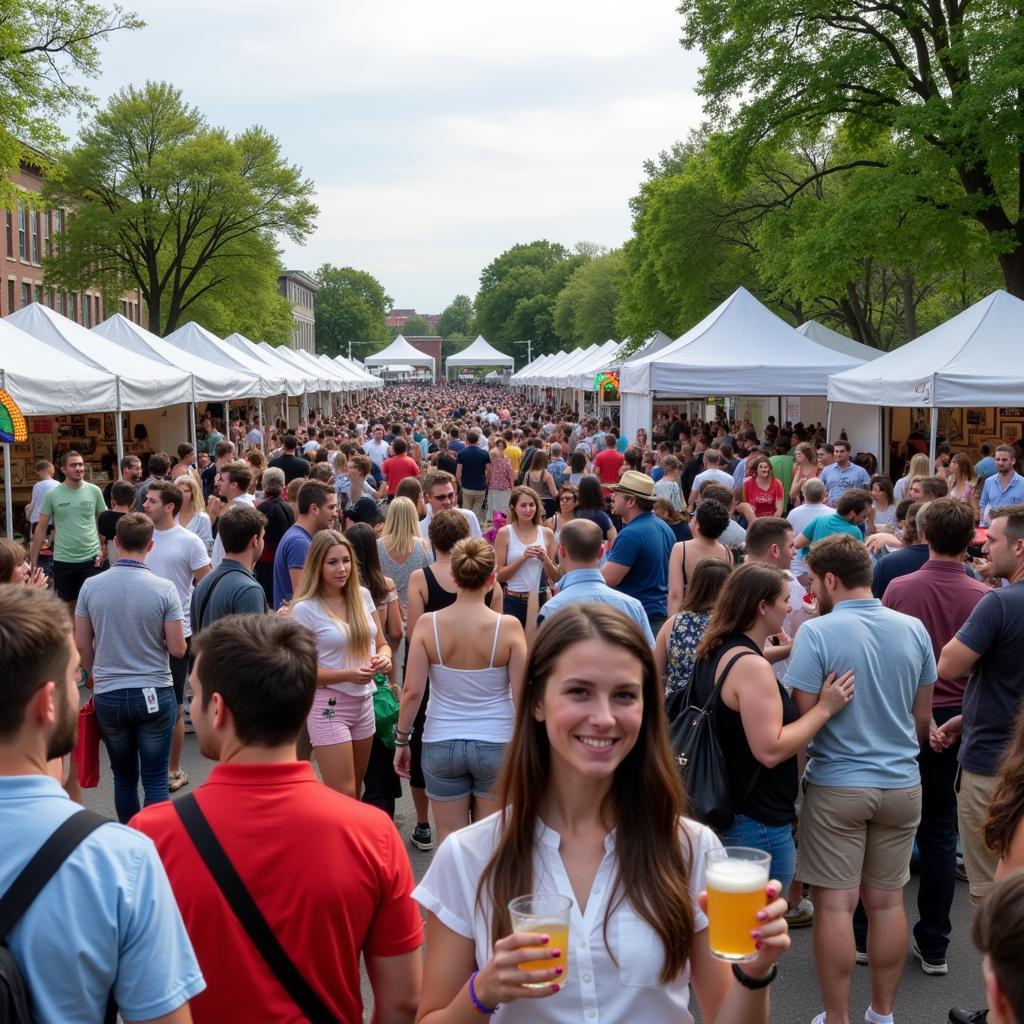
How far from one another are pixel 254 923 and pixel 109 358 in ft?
48.1

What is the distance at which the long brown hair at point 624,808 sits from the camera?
2.12 meters

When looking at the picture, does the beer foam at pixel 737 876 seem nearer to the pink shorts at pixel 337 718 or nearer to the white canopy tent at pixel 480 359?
the pink shorts at pixel 337 718

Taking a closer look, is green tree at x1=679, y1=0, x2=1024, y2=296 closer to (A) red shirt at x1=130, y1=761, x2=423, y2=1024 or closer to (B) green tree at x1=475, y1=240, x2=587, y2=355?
(A) red shirt at x1=130, y1=761, x2=423, y2=1024

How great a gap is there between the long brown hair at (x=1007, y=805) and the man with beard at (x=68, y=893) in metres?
2.11

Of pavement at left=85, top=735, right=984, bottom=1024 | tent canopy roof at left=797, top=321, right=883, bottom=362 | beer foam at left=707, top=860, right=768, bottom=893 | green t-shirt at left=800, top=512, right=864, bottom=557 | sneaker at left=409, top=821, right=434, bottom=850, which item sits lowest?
pavement at left=85, top=735, right=984, bottom=1024

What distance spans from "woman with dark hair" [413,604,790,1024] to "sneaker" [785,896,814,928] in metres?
3.42

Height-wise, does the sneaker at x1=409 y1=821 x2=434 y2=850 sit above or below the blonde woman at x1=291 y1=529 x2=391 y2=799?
below

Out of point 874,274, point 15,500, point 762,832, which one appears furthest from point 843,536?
point 874,274

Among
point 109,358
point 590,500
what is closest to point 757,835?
point 590,500

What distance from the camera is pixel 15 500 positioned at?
651 inches

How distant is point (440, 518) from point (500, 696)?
5.07ft

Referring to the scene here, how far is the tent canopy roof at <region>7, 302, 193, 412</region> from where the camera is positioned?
15.1 m

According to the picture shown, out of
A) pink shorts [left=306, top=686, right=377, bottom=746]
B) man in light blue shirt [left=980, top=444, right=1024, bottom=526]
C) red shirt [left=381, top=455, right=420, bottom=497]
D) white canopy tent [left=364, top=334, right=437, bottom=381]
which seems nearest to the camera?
pink shorts [left=306, top=686, right=377, bottom=746]

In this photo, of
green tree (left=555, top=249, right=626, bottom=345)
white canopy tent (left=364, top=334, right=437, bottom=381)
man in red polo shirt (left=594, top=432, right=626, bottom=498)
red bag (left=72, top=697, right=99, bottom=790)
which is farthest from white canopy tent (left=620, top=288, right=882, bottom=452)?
white canopy tent (left=364, top=334, right=437, bottom=381)
